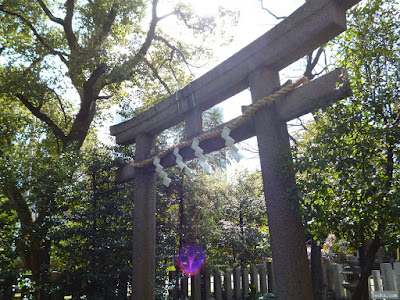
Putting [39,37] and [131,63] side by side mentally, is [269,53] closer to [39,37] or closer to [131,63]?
[131,63]

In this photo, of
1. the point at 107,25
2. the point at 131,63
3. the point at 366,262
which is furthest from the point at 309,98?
the point at 107,25

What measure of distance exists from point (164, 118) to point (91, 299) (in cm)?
284

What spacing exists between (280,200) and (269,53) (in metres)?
1.30

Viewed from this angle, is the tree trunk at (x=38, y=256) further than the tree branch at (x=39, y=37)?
No

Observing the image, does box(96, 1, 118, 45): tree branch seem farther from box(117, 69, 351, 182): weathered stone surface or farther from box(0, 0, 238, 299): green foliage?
box(117, 69, 351, 182): weathered stone surface

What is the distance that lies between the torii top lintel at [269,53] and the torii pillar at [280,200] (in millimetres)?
175

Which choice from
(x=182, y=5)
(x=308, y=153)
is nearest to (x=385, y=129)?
(x=308, y=153)

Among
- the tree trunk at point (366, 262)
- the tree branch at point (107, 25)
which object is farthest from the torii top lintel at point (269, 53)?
the tree branch at point (107, 25)

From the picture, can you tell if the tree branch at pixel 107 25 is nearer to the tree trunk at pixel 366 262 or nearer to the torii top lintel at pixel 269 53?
the torii top lintel at pixel 269 53

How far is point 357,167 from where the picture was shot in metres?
2.14

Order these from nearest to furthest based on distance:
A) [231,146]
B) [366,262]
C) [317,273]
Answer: [366,262] < [231,146] < [317,273]

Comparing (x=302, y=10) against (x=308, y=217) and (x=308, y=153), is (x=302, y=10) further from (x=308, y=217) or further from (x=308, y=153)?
(x=308, y=217)

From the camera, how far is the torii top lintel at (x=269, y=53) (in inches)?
90.1

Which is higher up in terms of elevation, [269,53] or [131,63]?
[131,63]
